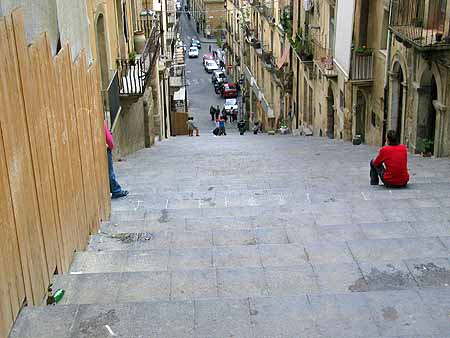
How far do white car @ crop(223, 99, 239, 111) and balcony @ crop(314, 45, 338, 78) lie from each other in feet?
69.3

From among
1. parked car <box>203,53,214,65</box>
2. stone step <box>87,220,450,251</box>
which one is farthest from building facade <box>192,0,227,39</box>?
stone step <box>87,220,450,251</box>

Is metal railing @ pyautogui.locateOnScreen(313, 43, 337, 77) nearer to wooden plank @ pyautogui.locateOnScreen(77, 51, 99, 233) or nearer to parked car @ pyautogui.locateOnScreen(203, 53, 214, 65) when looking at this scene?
wooden plank @ pyautogui.locateOnScreen(77, 51, 99, 233)

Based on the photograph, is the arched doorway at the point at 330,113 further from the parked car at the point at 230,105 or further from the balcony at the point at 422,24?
the parked car at the point at 230,105

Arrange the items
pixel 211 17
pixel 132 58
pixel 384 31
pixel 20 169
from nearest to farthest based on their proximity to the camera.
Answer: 1. pixel 20 169
2. pixel 132 58
3. pixel 384 31
4. pixel 211 17

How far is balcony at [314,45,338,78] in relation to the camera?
22016mm

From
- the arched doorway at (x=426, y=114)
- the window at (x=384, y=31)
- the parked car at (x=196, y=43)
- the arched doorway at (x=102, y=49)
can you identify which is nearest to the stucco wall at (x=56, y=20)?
the arched doorway at (x=102, y=49)

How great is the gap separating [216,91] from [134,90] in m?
37.2

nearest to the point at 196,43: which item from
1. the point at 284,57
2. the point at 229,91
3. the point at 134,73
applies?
the point at 229,91

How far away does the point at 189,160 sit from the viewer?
16.3m

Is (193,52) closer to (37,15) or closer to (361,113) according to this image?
(361,113)

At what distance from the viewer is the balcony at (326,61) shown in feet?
72.2

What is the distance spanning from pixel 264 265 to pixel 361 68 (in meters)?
14.2

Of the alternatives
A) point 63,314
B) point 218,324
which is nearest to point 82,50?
point 63,314

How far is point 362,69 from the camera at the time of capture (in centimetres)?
1898
